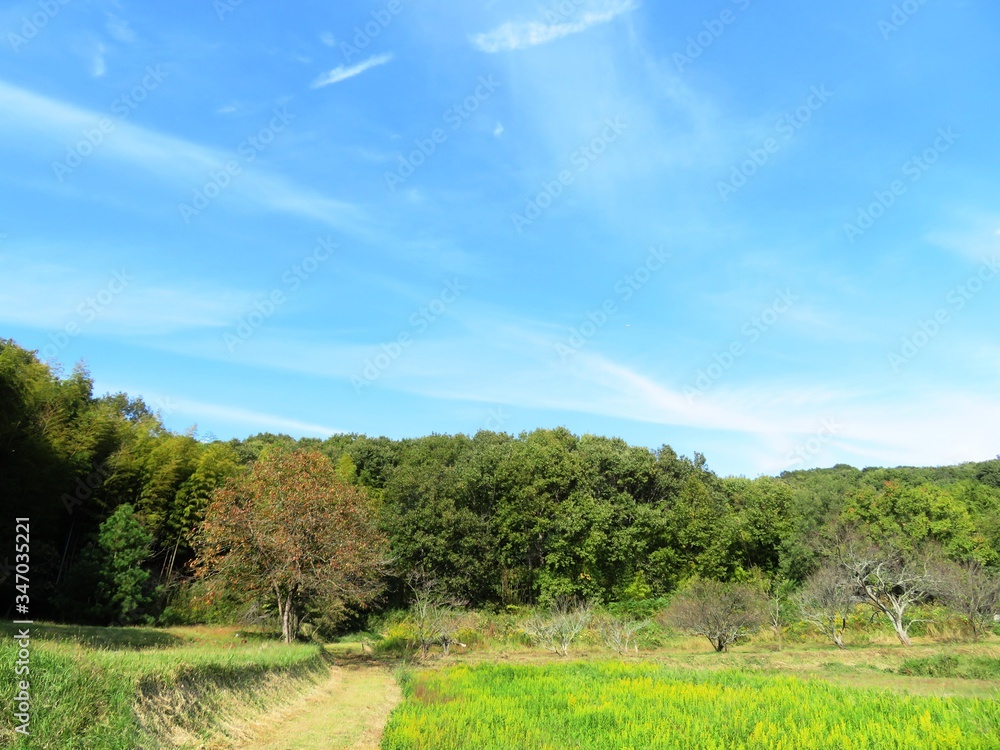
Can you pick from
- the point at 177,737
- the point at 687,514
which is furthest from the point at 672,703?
the point at 687,514

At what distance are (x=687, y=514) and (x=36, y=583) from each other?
44415 millimetres

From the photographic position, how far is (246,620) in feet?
93.5

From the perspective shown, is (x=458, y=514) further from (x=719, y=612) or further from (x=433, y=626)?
(x=719, y=612)

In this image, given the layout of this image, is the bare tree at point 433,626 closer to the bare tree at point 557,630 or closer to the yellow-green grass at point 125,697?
the bare tree at point 557,630

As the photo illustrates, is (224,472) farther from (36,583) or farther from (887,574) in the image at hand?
(887,574)

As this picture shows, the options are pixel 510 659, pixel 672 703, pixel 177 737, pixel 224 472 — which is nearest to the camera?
pixel 177 737

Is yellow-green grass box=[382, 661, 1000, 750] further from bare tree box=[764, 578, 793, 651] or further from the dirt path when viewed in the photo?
bare tree box=[764, 578, 793, 651]

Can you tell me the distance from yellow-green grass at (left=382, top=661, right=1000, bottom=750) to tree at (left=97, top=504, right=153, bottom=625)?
2412 centimetres

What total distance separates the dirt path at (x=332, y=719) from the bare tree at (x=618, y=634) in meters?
16.3

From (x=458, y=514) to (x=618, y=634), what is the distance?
51.5ft

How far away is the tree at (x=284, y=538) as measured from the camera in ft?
78.8

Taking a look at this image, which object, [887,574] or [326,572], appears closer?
[326,572]

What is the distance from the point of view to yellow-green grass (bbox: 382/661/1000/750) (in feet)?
30.2

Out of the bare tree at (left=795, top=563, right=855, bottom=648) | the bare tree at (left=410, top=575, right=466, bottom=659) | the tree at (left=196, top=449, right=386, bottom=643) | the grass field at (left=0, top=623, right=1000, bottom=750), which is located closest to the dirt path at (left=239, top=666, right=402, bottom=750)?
the grass field at (left=0, top=623, right=1000, bottom=750)
